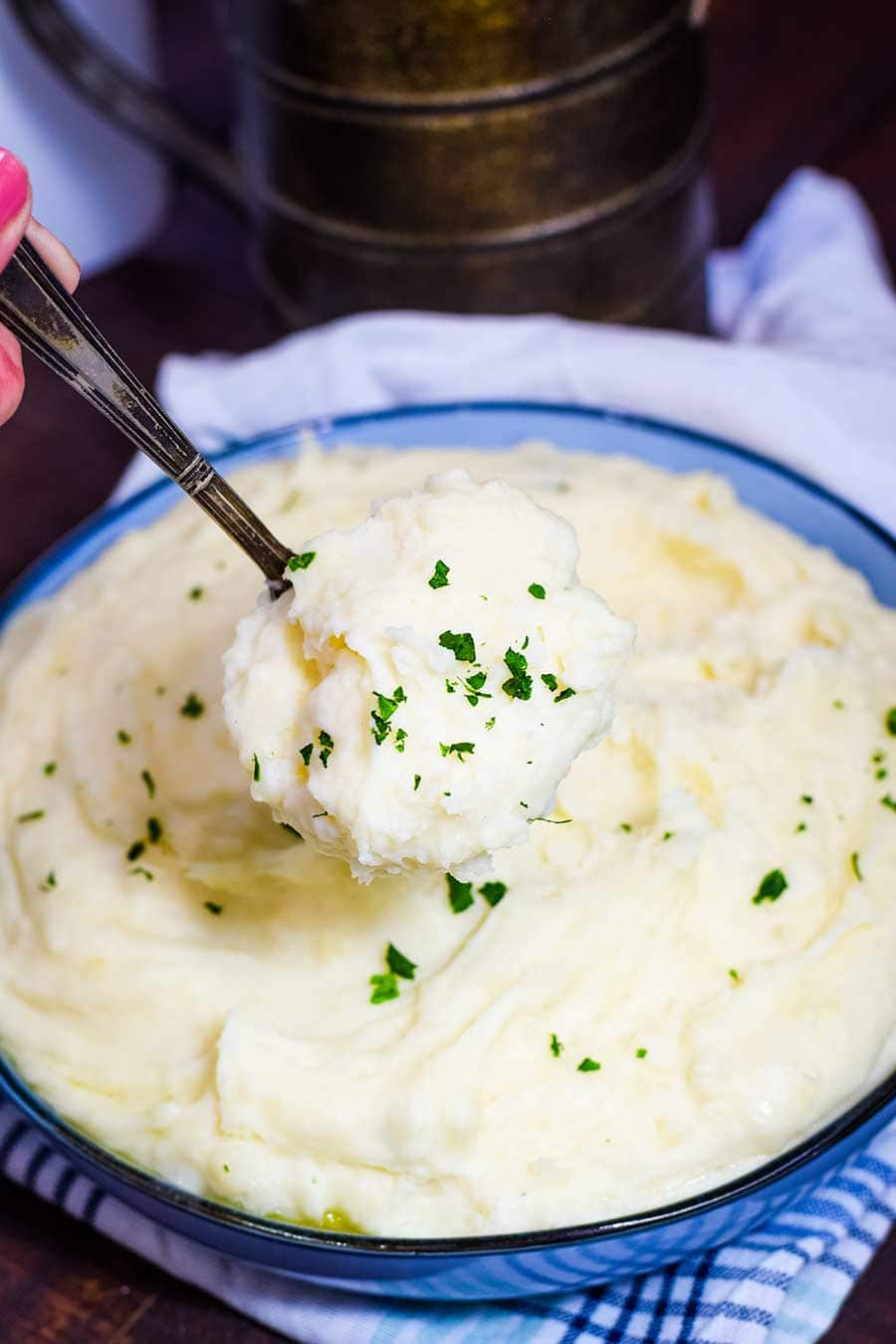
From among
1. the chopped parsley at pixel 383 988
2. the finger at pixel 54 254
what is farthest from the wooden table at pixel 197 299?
the finger at pixel 54 254

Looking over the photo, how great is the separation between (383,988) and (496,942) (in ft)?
0.49

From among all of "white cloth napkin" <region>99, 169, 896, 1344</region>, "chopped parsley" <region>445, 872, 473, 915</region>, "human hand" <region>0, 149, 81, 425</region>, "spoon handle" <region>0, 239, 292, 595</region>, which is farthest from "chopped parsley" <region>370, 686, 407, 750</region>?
"white cloth napkin" <region>99, 169, 896, 1344</region>

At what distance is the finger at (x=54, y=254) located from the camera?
1.78 meters

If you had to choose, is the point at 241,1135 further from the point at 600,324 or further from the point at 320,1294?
the point at 600,324

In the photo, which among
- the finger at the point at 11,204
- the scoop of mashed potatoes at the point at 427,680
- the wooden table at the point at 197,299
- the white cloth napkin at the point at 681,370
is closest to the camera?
the finger at the point at 11,204

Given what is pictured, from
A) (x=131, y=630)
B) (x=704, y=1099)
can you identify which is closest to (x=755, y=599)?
(x=704, y=1099)

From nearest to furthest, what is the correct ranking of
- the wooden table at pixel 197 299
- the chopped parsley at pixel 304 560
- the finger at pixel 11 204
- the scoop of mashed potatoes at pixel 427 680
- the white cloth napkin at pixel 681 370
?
the finger at pixel 11 204 < the scoop of mashed potatoes at pixel 427 680 < the chopped parsley at pixel 304 560 < the wooden table at pixel 197 299 < the white cloth napkin at pixel 681 370

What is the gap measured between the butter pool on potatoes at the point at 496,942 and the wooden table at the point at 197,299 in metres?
0.32

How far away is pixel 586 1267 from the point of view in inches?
70.6

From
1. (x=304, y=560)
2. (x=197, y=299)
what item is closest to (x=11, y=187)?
(x=304, y=560)

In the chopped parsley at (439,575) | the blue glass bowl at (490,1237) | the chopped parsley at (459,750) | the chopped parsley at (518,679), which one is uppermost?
the chopped parsley at (439,575)

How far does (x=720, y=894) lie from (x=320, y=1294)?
713 mm

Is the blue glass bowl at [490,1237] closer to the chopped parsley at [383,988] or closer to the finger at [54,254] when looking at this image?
the chopped parsley at [383,988]

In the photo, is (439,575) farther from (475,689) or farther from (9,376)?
(9,376)
